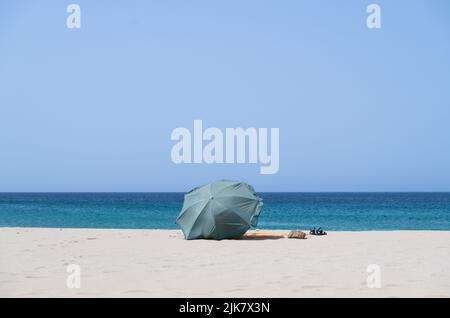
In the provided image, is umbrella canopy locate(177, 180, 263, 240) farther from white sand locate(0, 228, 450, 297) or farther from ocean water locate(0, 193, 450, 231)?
ocean water locate(0, 193, 450, 231)

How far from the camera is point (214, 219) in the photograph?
1844 cm

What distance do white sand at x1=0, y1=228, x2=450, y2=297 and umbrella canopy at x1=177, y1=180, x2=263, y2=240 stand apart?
59 centimetres

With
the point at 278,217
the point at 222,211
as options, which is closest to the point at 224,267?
the point at 222,211

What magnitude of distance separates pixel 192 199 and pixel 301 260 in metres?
6.50

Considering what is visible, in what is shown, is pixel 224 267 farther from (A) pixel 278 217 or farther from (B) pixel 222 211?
(A) pixel 278 217

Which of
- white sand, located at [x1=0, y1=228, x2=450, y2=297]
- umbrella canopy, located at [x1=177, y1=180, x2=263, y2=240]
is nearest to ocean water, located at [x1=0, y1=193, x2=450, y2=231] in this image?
umbrella canopy, located at [x1=177, y1=180, x2=263, y2=240]

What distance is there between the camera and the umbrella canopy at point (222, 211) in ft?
60.3

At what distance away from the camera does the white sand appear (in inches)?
369
